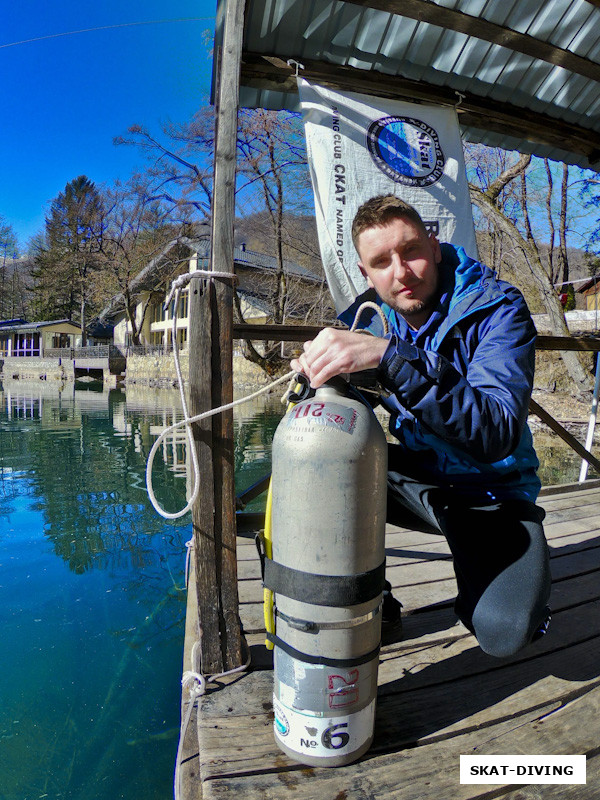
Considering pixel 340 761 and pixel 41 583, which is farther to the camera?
pixel 41 583

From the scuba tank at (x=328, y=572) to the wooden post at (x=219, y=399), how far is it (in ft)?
1.55

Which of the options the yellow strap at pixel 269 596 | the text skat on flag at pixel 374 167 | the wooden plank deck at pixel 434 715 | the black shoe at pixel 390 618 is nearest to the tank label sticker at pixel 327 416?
the yellow strap at pixel 269 596

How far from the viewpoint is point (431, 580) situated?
2539 millimetres

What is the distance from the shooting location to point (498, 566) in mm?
1580

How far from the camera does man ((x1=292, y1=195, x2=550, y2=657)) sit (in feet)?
4.29

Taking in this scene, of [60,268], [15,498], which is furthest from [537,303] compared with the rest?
[60,268]

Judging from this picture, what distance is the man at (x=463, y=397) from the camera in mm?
1307

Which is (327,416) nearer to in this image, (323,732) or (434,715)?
(323,732)

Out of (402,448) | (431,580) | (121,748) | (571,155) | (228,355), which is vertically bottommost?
(121,748)

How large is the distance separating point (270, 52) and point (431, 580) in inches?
116

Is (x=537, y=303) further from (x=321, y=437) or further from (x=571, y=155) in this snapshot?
(x=321, y=437)

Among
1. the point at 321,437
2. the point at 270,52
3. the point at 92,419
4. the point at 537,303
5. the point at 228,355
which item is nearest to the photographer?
the point at 321,437

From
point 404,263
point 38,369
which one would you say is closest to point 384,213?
point 404,263

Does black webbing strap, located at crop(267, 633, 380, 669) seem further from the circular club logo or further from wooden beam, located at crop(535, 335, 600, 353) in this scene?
the circular club logo
